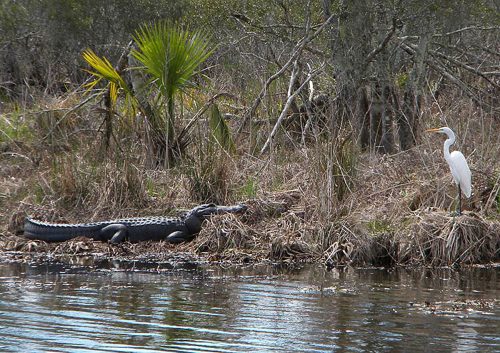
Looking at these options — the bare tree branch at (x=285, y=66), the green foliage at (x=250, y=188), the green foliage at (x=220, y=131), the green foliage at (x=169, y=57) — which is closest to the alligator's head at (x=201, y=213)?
the green foliage at (x=250, y=188)

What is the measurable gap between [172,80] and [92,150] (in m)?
1.54

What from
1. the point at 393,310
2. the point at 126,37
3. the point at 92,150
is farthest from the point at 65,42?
the point at 393,310

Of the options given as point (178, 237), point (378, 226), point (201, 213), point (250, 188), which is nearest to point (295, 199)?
point (250, 188)

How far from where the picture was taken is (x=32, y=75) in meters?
→ 19.8

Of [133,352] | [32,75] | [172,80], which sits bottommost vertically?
[133,352]

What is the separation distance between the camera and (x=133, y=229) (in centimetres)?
A: 1178

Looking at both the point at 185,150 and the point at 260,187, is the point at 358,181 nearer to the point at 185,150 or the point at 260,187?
the point at 260,187

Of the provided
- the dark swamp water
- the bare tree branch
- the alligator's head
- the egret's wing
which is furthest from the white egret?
the bare tree branch

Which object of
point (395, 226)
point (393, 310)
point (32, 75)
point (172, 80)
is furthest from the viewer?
point (32, 75)

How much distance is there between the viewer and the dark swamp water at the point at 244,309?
667 centimetres

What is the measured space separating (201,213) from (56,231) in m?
1.71

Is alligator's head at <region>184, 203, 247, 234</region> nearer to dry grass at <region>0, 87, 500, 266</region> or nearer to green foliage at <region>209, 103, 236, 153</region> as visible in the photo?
dry grass at <region>0, 87, 500, 266</region>

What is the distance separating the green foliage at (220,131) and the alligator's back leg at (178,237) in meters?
1.93

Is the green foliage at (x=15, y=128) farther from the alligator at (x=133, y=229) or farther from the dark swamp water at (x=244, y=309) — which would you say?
the dark swamp water at (x=244, y=309)
